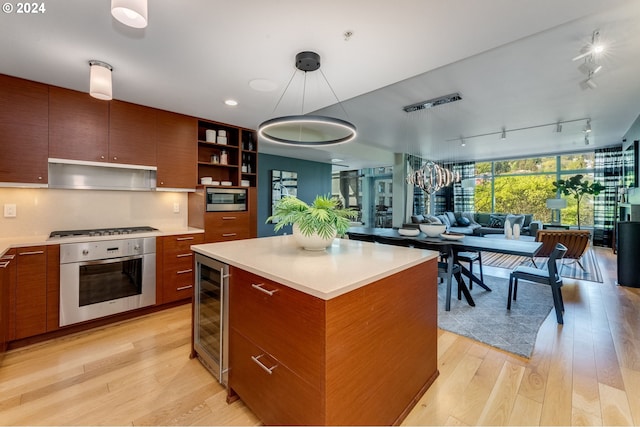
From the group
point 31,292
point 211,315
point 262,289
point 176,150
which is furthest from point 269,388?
point 176,150

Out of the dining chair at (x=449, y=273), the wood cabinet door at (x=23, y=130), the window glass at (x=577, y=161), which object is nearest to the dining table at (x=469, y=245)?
the dining chair at (x=449, y=273)

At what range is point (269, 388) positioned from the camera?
137 centimetres

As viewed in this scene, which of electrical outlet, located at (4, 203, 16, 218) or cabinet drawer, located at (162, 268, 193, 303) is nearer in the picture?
electrical outlet, located at (4, 203, 16, 218)

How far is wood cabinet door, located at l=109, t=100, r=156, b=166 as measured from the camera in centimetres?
288

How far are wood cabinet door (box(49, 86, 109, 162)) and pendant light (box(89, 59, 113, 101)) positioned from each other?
0.77 m

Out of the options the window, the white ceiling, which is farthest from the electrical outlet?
the window

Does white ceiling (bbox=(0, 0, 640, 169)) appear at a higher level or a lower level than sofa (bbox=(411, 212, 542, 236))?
higher

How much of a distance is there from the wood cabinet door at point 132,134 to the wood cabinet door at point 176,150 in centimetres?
8

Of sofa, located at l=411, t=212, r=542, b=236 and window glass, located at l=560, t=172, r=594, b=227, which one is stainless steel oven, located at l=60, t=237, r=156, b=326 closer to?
sofa, located at l=411, t=212, r=542, b=236

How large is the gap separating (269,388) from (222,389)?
0.65 metres

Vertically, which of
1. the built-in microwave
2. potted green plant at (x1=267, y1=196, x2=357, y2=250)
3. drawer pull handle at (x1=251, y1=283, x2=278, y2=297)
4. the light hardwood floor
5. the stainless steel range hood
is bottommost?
the light hardwood floor

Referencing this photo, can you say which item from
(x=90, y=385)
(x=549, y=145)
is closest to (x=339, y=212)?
(x=90, y=385)

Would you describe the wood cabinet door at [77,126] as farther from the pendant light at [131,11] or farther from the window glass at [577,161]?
the window glass at [577,161]

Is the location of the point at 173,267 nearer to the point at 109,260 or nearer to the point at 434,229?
the point at 109,260
